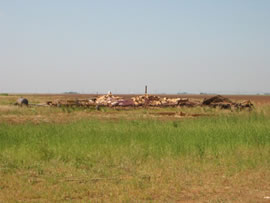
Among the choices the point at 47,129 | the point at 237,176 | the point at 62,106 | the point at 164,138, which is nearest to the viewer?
the point at 237,176

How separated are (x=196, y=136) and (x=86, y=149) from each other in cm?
356

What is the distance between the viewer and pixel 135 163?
9305 mm

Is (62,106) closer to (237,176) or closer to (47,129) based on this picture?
(47,129)

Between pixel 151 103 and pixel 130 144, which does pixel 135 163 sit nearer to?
pixel 130 144

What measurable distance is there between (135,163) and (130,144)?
1.85 meters

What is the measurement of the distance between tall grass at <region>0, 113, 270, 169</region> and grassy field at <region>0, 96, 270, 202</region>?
2 cm

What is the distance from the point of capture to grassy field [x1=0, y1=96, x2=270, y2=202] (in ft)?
22.9

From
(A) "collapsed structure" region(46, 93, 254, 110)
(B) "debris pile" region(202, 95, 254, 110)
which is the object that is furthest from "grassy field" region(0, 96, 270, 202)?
(A) "collapsed structure" region(46, 93, 254, 110)

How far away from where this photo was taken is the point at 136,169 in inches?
343

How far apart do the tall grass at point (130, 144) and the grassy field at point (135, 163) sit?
25 mm

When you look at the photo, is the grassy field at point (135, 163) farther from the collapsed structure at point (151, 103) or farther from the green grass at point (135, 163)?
the collapsed structure at point (151, 103)

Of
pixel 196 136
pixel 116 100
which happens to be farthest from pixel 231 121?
pixel 116 100

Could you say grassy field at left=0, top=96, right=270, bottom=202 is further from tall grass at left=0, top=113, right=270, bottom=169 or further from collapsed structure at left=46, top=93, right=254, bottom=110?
collapsed structure at left=46, top=93, right=254, bottom=110

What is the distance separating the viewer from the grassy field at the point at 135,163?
6977 millimetres
